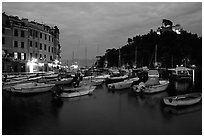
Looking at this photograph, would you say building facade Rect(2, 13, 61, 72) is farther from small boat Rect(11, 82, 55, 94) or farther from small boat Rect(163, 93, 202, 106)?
small boat Rect(163, 93, 202, 106)

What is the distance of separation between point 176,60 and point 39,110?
54992 mm

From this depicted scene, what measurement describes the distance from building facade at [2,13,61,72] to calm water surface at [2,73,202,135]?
16778mm

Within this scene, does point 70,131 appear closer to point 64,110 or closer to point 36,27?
point 64,110

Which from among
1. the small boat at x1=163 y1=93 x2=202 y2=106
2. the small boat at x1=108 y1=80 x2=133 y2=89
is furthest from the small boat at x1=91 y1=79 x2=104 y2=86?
the small boat at x1=163 y1=93 x2=202 y2=106

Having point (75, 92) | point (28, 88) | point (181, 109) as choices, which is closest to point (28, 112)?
point (75, 92)

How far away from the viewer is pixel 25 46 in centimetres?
3669

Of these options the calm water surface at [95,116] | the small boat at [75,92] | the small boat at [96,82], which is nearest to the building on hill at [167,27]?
the small boat at [96,82]

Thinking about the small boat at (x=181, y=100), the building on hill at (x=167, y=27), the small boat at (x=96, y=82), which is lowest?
the small boat at (x=181, y=100)

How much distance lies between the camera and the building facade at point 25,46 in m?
33.2

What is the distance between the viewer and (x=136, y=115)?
13961 millimetres

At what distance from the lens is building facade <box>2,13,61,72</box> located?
33250mm

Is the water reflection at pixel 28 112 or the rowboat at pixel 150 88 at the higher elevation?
the rowboat at pixel 150 88

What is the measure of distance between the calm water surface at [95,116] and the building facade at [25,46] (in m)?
16.8

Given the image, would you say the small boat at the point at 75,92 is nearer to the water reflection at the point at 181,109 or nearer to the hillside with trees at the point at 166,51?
the water reflection at the point at 181,109
